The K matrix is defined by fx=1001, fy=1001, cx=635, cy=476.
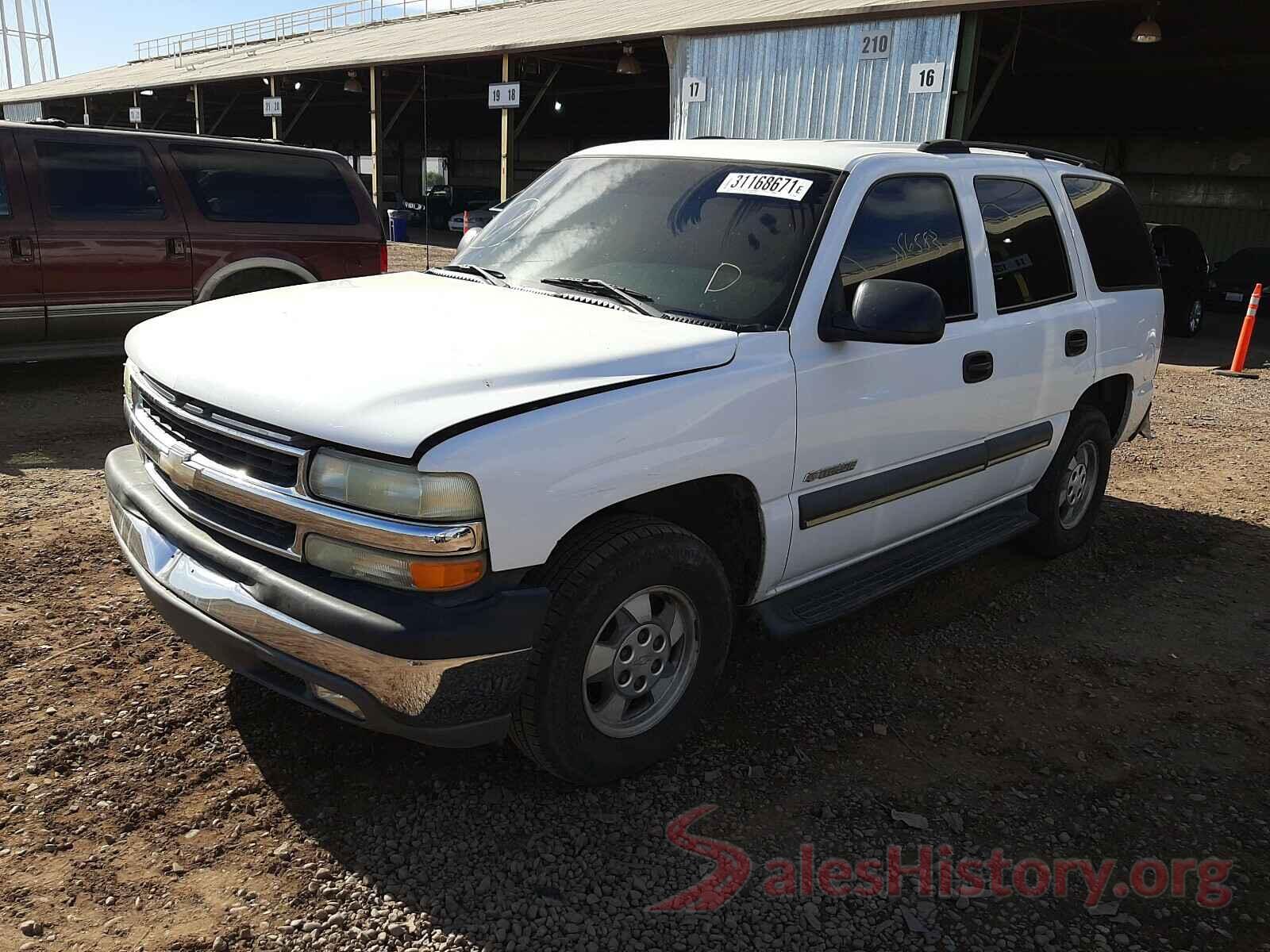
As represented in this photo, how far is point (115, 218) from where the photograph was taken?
286 inches

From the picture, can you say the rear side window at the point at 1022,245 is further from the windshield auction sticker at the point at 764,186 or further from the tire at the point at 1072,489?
the windshield auction sticker at the point at 764,186

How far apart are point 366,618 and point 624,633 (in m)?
0.79

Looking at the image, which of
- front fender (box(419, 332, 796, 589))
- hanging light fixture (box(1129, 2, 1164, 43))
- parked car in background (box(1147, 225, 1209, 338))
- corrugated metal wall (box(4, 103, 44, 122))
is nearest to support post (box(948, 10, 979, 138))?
hanging light fixture (box(1129, 2, 1164, 43))

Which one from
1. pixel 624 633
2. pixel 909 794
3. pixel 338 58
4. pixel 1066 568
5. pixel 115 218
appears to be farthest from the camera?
pixel 338 58

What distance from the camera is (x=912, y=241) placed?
3.68 m

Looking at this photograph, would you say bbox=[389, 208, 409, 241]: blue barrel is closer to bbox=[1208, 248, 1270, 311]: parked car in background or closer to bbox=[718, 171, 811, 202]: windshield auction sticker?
bbox=[1208, 248, 1270, 311]: parked car in background

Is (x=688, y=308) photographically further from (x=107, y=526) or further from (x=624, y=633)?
(x=107, y=526)

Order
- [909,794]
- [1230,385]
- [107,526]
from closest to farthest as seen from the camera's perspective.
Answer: [909,794]
[107,526]
[1230,385]

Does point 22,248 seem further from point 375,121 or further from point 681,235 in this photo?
point 375,121

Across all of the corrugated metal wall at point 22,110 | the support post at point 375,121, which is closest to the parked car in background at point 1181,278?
the support post at point 375,121

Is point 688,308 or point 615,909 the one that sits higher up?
point 688,308

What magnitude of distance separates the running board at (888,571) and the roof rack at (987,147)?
1531 mm

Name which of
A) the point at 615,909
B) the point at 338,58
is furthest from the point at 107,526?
the point at 338,58

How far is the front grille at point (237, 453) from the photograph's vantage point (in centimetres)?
254
